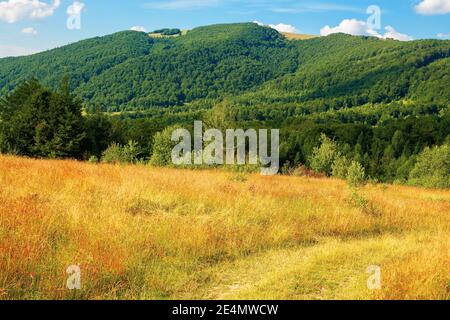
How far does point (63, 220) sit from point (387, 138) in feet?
396

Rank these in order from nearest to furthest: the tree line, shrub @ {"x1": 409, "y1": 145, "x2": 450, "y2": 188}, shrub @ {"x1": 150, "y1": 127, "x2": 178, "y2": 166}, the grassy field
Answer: the grassy field → shrub @ {"x1": 150, "y1": 127, "x2": 178, "y2": 166} → the tree line → shrub @ {"x1": 409, "y1": 145, "x2": 450, "y2": 188}

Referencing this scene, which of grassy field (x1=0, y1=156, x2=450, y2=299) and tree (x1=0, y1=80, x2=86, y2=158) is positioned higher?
tree (x1=0, y1=80, x2=86, y2=158)

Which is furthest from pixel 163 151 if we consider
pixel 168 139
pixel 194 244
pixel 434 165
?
pixel 434 165

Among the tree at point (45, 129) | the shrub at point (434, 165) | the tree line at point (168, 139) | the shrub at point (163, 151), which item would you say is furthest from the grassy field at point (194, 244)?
the shrub at point (434, 165)

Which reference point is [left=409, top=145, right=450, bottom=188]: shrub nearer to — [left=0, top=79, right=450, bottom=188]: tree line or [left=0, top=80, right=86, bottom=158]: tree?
[left=0, top=79, right=450, bottom=188]: tree line

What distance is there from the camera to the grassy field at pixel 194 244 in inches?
238

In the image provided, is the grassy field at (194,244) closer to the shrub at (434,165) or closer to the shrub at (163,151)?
the shrub at (163,151)

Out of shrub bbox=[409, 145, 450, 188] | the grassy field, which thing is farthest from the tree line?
the grassy field

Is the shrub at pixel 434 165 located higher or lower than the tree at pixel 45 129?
lower

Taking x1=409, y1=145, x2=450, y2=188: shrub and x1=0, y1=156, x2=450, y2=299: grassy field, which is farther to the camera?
x1=409, y1=145, x2=450, y2=188: shrub

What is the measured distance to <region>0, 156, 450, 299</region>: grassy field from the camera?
238 inches
